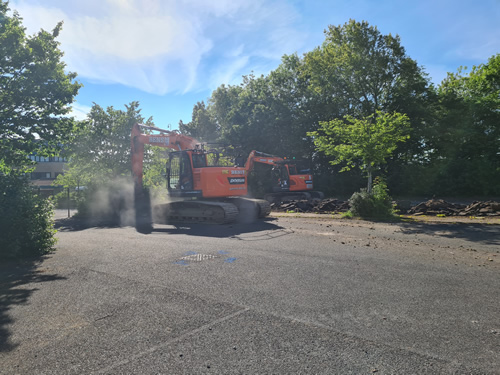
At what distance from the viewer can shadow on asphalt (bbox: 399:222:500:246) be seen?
1009cm

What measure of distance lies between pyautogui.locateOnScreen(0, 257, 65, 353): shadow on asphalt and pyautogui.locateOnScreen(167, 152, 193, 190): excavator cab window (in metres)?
8.24

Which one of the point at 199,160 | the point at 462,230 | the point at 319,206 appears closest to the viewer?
the point at 462,230

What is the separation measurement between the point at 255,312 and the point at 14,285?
4.47m

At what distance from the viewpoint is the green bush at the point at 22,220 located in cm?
824

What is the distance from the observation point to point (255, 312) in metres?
4.48

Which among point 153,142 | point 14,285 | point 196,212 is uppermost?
point 153,142

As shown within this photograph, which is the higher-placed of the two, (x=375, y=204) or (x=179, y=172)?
(x=179, y=172)

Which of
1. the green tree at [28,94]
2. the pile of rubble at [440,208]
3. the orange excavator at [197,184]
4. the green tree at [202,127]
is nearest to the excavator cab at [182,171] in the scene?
the orange excavator at [197,184]

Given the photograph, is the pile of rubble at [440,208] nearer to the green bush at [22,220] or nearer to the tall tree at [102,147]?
the green bush at [22,220]

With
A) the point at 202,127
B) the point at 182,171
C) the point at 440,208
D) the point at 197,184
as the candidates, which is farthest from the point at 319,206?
the point at 202,127

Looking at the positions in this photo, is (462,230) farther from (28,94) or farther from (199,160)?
(28,94)

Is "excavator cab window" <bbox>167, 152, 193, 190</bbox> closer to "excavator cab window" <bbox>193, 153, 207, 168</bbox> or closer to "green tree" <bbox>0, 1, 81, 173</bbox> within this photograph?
"excavator cab window" <bbox>193, 153, 207, 168</bbox>

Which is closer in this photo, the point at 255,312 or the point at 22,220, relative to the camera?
the point at 255,312

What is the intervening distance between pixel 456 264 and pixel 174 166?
41.8ft
